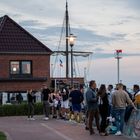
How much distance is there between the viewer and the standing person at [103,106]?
2069 cm

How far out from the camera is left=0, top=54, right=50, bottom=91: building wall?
52031 mm

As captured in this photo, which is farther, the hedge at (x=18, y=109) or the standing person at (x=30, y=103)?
the hedge at (x=18, y=109)

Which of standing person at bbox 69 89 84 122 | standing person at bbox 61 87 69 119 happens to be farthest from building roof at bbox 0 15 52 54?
standing person at bbox 69 89 84 122

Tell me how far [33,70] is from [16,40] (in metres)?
3.53

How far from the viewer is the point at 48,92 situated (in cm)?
3212

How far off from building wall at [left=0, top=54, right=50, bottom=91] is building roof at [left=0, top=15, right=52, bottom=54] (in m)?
0.57

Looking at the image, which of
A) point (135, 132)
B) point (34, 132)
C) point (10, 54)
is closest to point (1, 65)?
point (10, 54)

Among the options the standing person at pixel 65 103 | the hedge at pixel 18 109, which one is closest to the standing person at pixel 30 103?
the standing person at pixel 65 103

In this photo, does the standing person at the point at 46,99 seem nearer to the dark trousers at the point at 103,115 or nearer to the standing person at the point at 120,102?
the dark trousers at the point at 103,115

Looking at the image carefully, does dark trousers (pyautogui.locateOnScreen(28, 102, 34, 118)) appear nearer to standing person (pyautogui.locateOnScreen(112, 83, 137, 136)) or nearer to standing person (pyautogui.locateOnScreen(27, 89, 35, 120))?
standing person (pyautogui.locateOnScreen(27, 89, 35, 120))

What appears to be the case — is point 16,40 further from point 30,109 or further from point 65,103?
point 65,103

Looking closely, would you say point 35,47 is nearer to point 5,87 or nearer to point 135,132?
point 5,87

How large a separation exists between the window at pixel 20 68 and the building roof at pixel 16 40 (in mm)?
1156

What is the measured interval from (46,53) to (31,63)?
1734 millimetres
